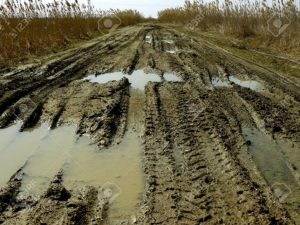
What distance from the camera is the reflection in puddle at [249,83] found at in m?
8.01

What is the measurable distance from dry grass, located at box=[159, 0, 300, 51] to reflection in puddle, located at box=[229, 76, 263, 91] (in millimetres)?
5656

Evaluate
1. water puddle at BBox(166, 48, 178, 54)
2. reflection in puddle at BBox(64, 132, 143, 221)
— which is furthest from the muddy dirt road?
water puddle at BBox(166, 48, 178, 54)

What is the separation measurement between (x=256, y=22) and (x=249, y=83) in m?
11.7

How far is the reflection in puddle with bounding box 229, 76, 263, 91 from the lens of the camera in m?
8.01

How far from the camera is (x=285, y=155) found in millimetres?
4812

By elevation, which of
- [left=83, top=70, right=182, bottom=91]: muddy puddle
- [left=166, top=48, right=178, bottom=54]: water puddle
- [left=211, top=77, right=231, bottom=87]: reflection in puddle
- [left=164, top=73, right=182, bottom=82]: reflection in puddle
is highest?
[left=83, top=70, right=182, bottom=91]: muddy puddle

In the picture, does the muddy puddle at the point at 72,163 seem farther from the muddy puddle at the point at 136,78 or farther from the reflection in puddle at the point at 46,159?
the muddy puddle at the point at 136,78

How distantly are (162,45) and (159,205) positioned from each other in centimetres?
→ 1145

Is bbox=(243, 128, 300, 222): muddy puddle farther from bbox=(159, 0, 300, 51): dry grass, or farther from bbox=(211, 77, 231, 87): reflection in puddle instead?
bbox=(159, 0, 300, 51): dry grass

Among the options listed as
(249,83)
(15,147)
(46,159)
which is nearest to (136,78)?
(249,83)

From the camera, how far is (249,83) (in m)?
8.45

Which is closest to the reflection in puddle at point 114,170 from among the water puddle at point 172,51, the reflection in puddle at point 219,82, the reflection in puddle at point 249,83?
the reflection in puddle at point 219,82

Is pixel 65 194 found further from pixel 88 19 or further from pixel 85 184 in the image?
pixel 88 19

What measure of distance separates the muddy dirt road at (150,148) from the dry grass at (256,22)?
6.62 meters
